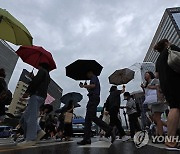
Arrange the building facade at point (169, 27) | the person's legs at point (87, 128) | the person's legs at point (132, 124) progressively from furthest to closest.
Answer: the building facade at point (169, 27)
the person's legs at point (132, 124)
the person's legs at point (87, 128)

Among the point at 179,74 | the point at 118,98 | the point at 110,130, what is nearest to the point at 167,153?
the point at 179,74

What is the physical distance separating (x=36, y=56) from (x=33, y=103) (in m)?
2.27

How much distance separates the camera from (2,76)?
21.3 ft

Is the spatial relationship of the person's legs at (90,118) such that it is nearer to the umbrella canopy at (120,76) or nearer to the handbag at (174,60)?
the handbag at (174,60)

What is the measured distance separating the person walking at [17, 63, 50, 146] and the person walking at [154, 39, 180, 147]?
2.77 m

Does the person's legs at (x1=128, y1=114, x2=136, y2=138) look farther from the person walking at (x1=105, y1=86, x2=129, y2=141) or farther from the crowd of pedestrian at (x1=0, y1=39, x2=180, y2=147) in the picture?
the person walking at (x1=105, y1=86, x2=129, y2=141)

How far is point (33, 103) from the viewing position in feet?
19.8

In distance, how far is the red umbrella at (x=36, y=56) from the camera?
784cm

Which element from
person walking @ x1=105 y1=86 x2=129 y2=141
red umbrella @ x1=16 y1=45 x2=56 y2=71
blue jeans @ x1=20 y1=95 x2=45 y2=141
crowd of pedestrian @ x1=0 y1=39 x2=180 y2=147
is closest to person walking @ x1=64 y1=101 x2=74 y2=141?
crowd of pedestrian @ x1=0 y1=39 x2=180 y2=147

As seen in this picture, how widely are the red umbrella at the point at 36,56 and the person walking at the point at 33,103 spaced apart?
131 centimetres

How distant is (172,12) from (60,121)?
3914 inches


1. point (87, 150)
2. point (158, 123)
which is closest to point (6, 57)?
point (158, 123)

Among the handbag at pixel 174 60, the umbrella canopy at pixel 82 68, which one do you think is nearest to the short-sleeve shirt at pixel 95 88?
the umbrella canopy at pixel 82 68

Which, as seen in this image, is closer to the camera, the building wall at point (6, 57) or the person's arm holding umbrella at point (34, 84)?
the person's arm holding umbrella at point (34, 84)
